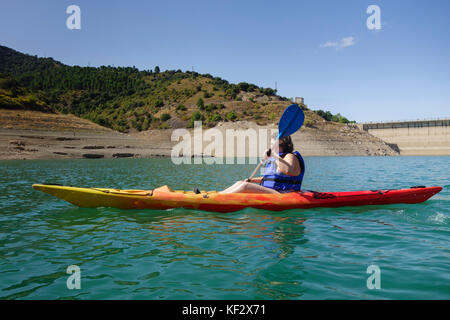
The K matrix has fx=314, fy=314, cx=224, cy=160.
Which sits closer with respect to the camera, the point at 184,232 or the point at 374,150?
the point at 184,232

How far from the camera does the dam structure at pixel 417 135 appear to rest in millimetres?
68875

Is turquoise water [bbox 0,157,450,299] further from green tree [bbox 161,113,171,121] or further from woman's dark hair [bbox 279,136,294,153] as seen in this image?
green tree [bbox 161,113,171,121]

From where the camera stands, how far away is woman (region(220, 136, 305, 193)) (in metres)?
6.64

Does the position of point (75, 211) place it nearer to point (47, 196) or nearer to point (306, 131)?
point (47, 196)

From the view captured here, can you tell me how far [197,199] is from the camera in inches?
277

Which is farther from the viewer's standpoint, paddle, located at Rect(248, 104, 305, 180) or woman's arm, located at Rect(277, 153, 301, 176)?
paddle, located at Rect(248, 104, 305, 180)

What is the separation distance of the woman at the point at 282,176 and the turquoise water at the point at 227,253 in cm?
55

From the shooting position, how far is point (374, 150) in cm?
6575

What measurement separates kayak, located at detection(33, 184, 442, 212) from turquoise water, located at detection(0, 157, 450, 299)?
0.19 metres

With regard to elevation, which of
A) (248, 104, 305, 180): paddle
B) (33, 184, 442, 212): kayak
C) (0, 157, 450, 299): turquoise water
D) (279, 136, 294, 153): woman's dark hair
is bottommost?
(0, 157, 450, 299): turquoise water

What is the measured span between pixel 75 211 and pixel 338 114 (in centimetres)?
11686

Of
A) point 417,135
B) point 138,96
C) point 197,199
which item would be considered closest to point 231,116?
point 138,96

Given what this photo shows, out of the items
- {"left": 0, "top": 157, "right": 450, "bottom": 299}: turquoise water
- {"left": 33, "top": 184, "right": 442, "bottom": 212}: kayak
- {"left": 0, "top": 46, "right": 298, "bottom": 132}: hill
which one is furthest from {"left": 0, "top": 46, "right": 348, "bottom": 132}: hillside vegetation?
{"left": 0, "top": 157, "right": 450, "bottom": 299}: turquoise water
